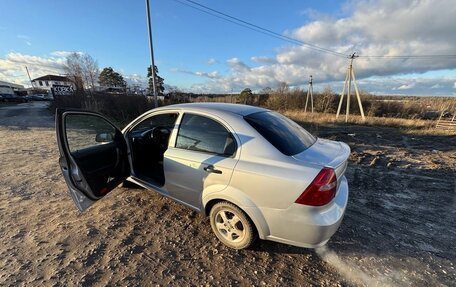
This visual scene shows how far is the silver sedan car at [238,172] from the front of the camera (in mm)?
2264

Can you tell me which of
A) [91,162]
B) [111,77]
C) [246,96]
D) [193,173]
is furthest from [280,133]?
[111,77]

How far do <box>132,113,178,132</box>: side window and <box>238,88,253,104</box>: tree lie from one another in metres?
29.7

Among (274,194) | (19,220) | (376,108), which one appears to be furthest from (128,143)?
(376,108)

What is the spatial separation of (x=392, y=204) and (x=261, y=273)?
2799 mm

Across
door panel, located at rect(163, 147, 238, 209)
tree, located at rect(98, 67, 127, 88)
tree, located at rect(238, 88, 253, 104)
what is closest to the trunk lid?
door panel, located at rect(163, 147, 238, 209)

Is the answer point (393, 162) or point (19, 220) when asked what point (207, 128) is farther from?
point (393, 162)

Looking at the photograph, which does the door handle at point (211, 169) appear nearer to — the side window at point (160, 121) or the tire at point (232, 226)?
the tire at point (232, 226)

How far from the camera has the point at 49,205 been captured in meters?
3.76

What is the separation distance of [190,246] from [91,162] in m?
1.69

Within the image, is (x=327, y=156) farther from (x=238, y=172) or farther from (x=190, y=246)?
(x=190, y=246)

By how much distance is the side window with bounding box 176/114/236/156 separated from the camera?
106 inches

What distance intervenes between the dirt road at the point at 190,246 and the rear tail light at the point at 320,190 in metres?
0.87

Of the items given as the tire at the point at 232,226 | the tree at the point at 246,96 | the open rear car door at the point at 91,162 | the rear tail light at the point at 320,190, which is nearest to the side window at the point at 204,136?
the tire at the point at 232,226

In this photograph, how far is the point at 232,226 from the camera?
2.78 metres
